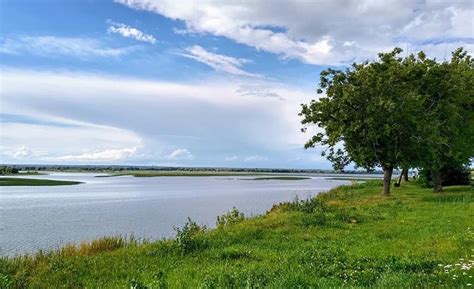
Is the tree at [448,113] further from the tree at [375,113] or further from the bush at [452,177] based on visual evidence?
the bush at [452,177]

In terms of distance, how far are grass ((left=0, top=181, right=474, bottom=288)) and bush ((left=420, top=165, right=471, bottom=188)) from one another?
33.4 metres

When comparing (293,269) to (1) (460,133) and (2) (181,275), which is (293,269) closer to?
(2) (181,275)

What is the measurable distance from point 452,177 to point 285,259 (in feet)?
165

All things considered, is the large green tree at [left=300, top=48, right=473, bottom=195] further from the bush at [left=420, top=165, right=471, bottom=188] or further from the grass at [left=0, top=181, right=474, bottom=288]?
the grass at [left=0, top=181, right=474, bottom=288]

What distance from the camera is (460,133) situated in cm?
4453

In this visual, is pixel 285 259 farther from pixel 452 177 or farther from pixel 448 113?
pixel 452 177

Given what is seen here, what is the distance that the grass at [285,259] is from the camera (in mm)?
10688

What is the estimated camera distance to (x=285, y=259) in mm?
14000

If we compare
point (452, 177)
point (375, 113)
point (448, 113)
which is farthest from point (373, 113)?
point (452, 177)

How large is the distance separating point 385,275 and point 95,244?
43.0ft

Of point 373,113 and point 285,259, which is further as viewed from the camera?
point 373,113

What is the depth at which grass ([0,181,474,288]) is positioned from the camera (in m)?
10.7

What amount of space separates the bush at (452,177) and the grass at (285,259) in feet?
110

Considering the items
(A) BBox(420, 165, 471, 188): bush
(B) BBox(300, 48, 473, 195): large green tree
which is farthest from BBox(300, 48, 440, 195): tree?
(A) BBox(420, 165, 471, 188): bush
